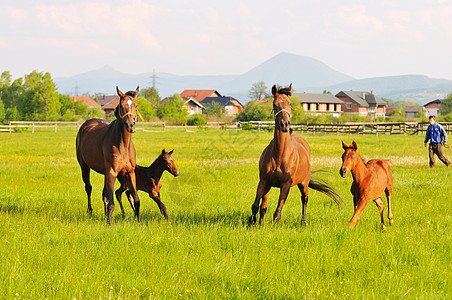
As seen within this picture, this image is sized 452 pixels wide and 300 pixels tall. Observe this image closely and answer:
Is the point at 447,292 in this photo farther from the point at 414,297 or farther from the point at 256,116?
the point at 256,116

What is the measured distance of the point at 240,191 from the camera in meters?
11.9

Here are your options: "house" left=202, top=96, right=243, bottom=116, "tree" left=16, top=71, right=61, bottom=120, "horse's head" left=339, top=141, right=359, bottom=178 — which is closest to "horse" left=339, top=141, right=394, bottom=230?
"horse's head" left=339, top=141, right=359, bottom=178

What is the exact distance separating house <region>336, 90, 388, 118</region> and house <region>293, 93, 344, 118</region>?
6054 millimetres

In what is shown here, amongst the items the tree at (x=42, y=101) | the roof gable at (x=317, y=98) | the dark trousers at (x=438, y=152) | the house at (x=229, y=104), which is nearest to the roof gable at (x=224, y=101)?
the house at (x=229, y=104)

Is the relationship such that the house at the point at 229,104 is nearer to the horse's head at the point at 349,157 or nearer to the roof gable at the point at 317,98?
the roof gable at the point at 317,98

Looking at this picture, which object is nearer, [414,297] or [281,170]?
[414,297]

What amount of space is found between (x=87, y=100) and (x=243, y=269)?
16194 cm

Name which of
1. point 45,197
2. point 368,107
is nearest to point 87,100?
point 368,107

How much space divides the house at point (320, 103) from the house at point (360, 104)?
6054mm

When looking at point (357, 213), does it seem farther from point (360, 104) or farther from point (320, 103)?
point (360, 104)

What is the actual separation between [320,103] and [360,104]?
1924 centimetres

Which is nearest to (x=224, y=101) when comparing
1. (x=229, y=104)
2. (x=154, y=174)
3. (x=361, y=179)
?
(x=229, y=104)

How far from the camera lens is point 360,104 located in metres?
155

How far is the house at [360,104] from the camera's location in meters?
156
